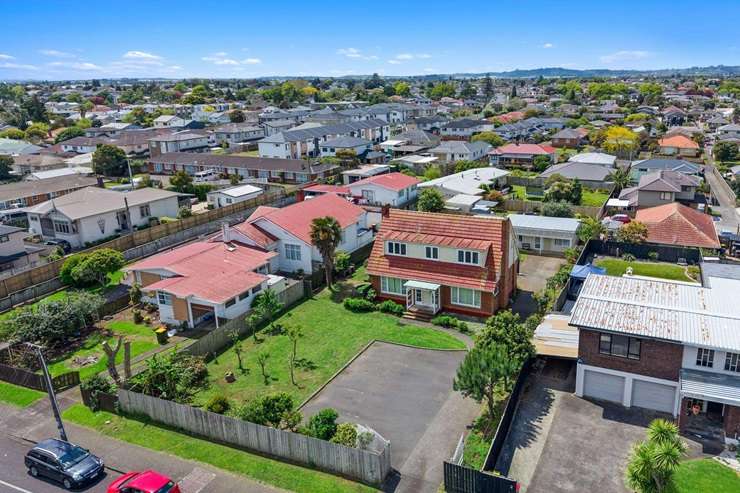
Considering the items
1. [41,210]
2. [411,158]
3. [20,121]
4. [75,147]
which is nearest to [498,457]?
[41,210]

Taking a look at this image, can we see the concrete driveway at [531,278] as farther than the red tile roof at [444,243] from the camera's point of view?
Yes

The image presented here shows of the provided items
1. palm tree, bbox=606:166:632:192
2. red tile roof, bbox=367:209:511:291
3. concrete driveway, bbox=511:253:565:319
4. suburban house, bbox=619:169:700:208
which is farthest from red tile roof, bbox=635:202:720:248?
red tile roof, bbox=367:209:511:291

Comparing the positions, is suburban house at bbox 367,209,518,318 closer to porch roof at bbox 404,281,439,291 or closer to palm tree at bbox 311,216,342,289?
porch roof at bbox 404,281,439,291

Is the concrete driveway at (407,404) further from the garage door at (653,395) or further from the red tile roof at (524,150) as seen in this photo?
the red tile roof at (524,150)

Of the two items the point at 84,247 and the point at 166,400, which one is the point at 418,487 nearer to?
the point at 166,400

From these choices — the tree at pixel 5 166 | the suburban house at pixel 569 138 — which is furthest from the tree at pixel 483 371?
the tree at pixel 5 166

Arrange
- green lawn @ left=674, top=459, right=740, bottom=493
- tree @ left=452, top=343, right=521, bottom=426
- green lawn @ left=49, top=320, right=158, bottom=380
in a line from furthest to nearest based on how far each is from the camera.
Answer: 1. green lawn @ left=49, top=320, right=158, bottom=380
2. tree @ left=452, top=343, right=521, bottom=426
3. green lawn @ left=674, top=459, right=740, bottom=493

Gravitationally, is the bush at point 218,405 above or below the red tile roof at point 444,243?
below
